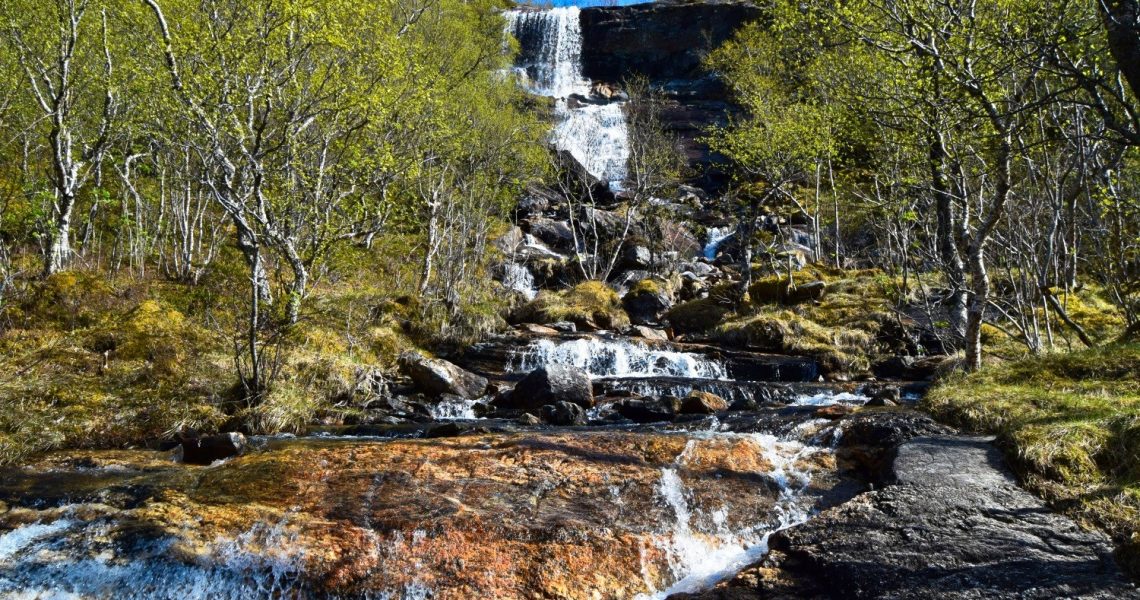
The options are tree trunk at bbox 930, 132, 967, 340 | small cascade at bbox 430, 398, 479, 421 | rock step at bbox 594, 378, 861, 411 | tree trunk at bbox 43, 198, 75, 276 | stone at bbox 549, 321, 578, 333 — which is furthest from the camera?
stone at bbox 549, 321, 578, 333

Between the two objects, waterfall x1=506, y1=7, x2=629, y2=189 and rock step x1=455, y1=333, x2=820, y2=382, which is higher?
waterfall x1=506, y1=7, x2=629, y2=189

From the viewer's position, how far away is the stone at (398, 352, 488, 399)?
14000mm

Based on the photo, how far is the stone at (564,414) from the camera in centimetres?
1155

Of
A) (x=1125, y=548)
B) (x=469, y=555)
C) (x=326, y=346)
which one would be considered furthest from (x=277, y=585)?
(x=326, y=346)

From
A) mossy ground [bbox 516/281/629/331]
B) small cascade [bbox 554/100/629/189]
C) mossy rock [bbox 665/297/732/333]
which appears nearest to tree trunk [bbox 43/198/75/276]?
mossy ground [bbox 516/281/629/331]

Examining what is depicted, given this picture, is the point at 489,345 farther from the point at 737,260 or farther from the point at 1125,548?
the point at 737,260

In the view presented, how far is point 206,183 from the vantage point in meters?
9.54

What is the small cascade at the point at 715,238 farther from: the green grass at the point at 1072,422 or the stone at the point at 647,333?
the green grass at the point at 1072,422

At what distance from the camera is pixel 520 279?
2892cm

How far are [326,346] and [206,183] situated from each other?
189 inches

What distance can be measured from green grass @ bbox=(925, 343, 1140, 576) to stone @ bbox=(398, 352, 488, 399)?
9070 millimetres

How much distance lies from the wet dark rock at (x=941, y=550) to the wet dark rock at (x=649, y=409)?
5834mm

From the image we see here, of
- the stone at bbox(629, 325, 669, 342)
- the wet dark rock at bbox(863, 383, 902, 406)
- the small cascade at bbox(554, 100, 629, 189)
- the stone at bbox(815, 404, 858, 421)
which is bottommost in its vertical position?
the wet dark rock at bbox(863, 383, 902, 406)

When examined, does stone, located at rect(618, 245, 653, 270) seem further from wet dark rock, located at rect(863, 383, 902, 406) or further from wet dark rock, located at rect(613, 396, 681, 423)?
wet dark rock, located at rect(613, 396, 681, 423)
